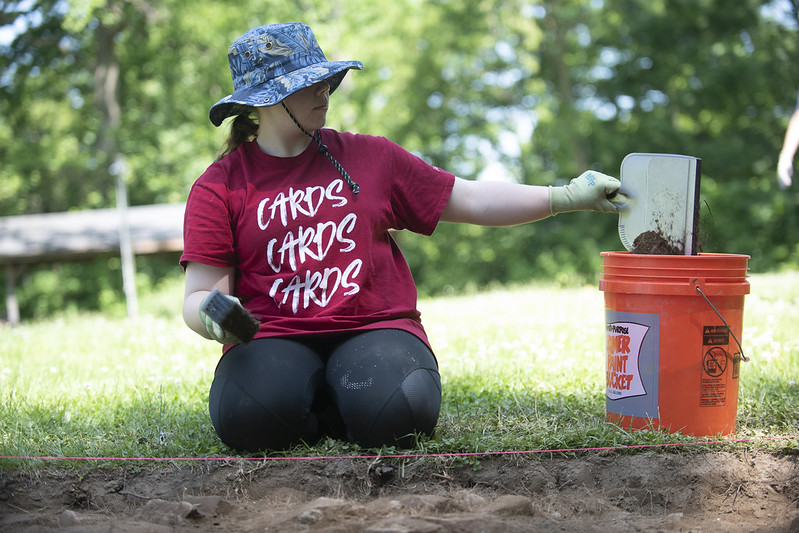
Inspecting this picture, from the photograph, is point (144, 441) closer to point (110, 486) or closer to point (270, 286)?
point (110, 486)

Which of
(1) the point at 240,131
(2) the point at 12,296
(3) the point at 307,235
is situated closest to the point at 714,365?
(3) the point at 307,235

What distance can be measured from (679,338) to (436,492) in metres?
0.96

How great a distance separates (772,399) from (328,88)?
2114 mm

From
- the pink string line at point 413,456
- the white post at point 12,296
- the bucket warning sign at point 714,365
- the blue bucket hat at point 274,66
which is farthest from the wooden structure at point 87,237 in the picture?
the bucket warning sign at point 714,365

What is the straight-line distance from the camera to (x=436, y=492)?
7.51 ft

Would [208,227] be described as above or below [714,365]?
above

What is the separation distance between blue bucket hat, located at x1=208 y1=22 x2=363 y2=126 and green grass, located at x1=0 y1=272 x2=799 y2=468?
1212 millimetres

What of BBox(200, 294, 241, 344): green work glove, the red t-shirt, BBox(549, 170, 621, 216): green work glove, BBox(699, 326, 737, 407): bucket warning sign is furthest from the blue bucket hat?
BBox(699, 326, 737, 407): bucket warning sign

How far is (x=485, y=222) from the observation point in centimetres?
280

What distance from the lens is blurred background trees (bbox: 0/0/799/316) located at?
14.4m

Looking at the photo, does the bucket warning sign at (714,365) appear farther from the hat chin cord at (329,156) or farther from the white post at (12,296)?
the white post at (12,296)

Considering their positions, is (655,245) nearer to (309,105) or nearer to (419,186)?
(419,186)

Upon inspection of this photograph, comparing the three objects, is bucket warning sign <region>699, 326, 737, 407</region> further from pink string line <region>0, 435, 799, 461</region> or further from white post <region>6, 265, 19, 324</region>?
white post <region>6, 265, 19, 324</region>

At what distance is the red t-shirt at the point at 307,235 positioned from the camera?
8.52 ft
